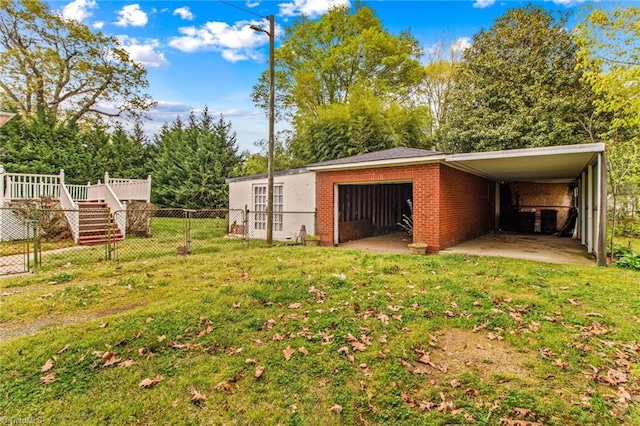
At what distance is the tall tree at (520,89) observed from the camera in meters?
16.5

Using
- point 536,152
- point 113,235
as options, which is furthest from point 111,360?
point 536,152

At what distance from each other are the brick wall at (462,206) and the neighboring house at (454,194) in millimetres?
30

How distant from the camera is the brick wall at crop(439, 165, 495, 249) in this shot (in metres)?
9.04

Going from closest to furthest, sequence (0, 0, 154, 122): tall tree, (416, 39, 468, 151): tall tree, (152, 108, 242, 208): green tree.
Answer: (0, 0, 154, 122): tall tree, (152, 108, 242, 208): green tree, (416, 39, 468, 151): tall tree

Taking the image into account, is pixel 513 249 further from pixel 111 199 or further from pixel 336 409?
pixel 111 199

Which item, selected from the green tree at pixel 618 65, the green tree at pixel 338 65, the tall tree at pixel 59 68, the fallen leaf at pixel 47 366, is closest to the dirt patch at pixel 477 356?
the fallen leaf at pixel 47 366

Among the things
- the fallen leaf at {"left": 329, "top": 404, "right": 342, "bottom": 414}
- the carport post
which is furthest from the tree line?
the fallen leaf at {"left": 329, "top": 404, "right": 342, "bottom": 414}

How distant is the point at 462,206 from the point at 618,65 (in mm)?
8313

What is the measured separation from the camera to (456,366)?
3.13 m

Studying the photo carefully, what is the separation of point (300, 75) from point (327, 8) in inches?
239

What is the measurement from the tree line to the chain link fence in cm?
770

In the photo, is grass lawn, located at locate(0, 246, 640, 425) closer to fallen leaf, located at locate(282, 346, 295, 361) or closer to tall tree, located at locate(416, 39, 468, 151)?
A: fallen leaf, located at locate(282, 346, 295, 361)

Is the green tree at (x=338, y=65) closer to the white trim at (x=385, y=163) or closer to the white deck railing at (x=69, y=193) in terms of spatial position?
the white deck railing at (x=69, y=193)

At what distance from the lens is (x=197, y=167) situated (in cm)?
2066
